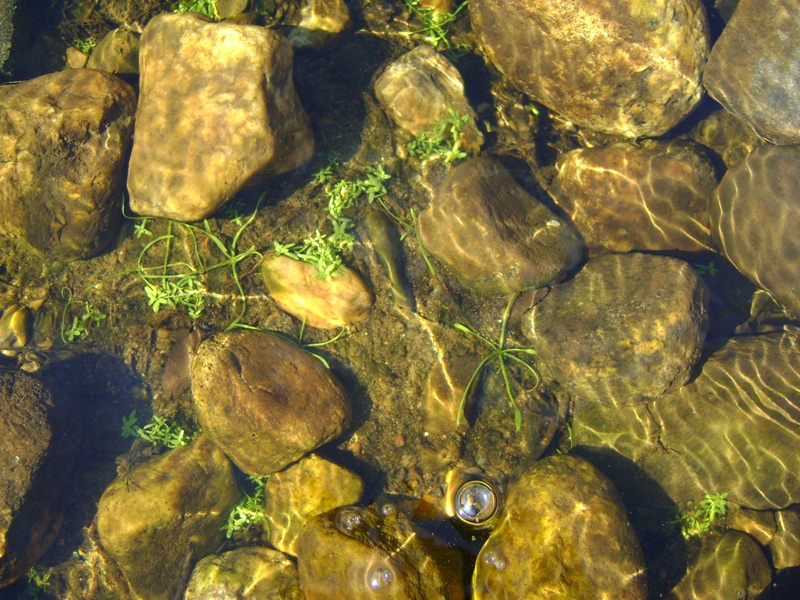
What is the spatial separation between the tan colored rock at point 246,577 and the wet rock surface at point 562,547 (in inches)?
75.9

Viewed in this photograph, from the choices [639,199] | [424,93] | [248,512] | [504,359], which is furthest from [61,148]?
[639,199]

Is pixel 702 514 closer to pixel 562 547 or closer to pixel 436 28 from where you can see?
pixel 562 547

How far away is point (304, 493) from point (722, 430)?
173 inches

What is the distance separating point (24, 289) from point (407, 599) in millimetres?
5392

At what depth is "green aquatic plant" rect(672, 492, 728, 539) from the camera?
520 cm

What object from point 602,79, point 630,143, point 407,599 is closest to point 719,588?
point 407,599

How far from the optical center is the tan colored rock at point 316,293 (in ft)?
17.2

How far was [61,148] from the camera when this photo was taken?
512cm

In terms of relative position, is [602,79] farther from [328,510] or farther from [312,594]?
[312,594]

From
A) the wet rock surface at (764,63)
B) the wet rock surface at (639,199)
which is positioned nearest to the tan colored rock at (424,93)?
the wet rock surface at (639,199)

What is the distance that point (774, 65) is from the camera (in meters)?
5.50

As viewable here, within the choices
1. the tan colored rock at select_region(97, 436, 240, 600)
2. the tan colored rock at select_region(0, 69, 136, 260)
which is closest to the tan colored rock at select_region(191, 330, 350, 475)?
the tan colored rock at select_region(97, 436, 240, 600)

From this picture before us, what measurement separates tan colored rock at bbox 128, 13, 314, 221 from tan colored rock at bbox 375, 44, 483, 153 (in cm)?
128

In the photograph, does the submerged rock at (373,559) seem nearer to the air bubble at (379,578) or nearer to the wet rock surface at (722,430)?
the air bubble at (379,578)
